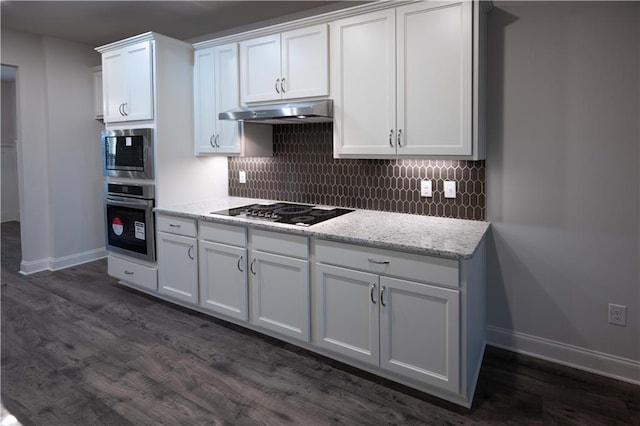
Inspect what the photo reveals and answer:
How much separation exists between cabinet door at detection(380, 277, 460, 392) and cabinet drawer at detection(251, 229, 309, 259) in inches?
22.5

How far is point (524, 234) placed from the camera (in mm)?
2613

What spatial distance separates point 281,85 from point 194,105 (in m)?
1.01

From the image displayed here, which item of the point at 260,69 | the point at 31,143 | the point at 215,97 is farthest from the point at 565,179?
the point at 31,143

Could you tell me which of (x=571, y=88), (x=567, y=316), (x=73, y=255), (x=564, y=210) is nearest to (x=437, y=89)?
(x=571, y=88)

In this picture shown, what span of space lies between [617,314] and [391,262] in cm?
141

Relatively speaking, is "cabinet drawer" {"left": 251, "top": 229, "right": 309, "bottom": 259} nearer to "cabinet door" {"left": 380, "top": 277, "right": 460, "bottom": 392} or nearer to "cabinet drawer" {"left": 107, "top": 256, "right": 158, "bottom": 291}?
"cabinet door" {"left": 380, "top": 277, "right": 460, "bottom": 392}

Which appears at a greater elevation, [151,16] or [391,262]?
[151,16]

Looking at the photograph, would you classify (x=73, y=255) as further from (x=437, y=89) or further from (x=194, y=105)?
(x=437, y=89)

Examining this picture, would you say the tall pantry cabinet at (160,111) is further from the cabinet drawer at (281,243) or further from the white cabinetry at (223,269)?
the cabinet drawer at (281,243)

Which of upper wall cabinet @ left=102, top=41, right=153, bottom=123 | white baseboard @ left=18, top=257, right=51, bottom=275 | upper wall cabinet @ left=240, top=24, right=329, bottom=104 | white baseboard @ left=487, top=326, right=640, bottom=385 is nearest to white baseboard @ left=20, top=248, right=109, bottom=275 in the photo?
white baseboard @ left=18, top=257, right=51, bottom=275

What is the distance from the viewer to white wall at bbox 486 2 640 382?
2.29 m

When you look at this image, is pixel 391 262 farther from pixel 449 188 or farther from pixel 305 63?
pixel 305 63

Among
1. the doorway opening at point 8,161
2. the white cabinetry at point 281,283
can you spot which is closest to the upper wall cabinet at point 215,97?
the white cabinetry at point 281,283

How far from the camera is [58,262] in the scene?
4.64m
